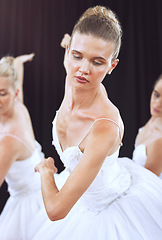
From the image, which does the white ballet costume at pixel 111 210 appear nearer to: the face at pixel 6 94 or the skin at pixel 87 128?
the skin at pixel 87 128

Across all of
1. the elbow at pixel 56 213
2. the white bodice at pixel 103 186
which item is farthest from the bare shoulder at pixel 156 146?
the elbow at pixel 56 213

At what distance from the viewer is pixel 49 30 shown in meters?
2.72

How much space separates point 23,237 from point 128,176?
631mm

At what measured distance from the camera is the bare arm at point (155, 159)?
168cm

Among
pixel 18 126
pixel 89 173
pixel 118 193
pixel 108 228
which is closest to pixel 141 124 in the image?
pixel 18 126

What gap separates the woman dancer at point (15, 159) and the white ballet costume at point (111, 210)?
15.4 inches

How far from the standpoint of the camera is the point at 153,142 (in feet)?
5.95

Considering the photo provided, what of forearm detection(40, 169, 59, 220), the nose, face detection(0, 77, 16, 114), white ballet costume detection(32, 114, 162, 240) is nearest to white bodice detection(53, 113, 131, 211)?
white ballet costume detection(32, 114, 162, 240)

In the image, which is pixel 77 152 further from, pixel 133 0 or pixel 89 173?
pixel 133 0

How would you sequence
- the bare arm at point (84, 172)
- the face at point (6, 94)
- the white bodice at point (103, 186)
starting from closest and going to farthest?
the bare arm at point (84, 172)
the white bodice at point (103, 186)
the face at point (6, 94)

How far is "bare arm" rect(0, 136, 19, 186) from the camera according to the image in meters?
1.66

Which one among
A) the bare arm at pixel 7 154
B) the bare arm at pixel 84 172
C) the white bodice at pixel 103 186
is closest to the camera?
the bare arm at pixel 84 172

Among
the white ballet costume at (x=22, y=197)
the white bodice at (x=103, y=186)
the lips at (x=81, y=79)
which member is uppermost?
the lips at (x=81, y=79)

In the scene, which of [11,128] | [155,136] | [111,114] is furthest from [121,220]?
[11,128]
